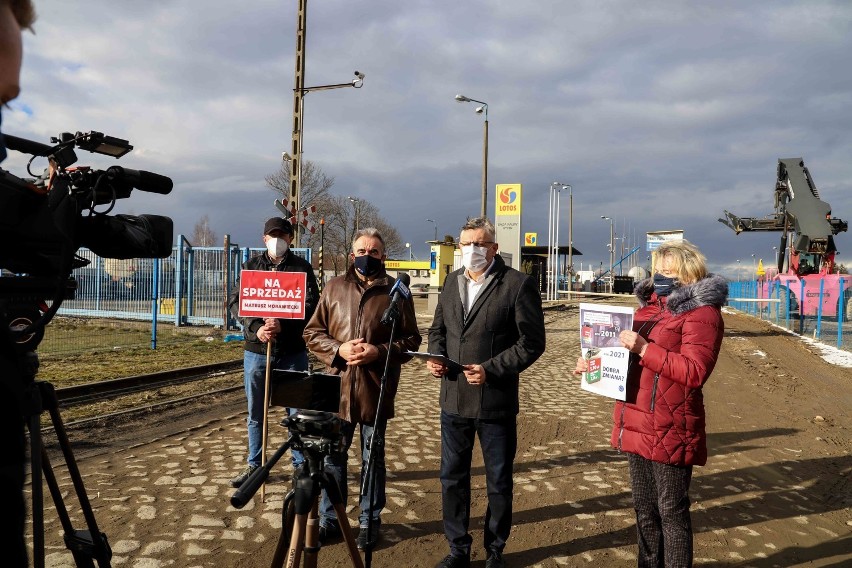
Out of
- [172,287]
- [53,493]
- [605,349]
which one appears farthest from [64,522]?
[172,287]

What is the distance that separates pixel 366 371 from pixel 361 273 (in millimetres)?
710

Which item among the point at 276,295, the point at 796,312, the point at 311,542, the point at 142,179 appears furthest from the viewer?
the point at 796,312

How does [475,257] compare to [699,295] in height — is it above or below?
above

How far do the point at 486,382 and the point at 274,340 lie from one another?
6.71 ft

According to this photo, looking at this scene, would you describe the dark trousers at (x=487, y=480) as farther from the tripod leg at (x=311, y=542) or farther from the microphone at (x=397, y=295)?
the tripod leg at (x=311, y=542)

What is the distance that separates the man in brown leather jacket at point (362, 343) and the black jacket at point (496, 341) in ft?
1.39

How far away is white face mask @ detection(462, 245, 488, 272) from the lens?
4.05 m

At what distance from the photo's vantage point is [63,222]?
1663 millimetres

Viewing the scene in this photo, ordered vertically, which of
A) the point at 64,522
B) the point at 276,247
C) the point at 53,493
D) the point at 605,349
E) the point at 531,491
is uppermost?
the point at 276,247

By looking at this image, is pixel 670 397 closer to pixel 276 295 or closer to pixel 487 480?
pixel 487 480

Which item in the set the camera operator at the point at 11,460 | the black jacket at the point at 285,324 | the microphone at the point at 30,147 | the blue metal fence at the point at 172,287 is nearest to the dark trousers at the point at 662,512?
the black jacket at the point at 285,324

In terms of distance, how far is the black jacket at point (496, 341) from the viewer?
3834 mm

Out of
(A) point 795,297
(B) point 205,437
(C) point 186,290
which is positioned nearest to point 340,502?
(B) point 205,437

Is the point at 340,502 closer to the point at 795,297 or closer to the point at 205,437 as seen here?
the point at 205,437
